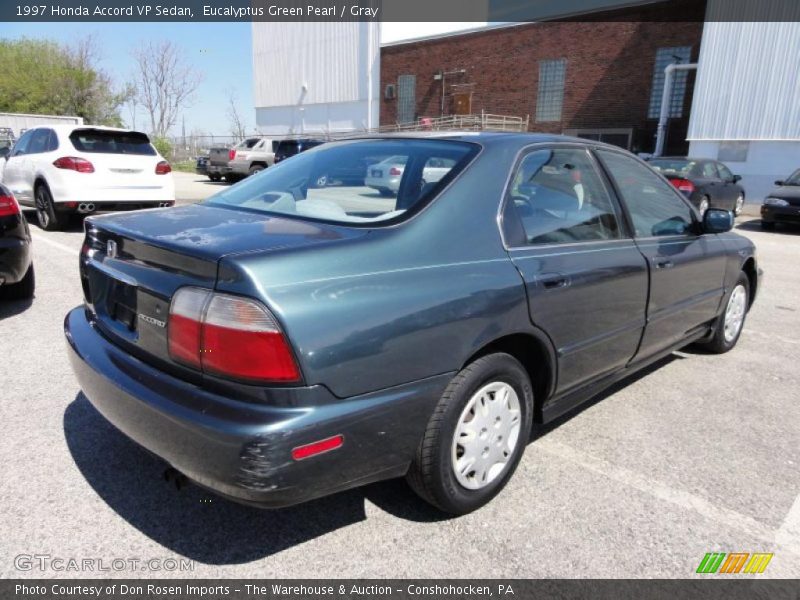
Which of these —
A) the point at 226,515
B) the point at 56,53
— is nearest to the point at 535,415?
the point at 226,515

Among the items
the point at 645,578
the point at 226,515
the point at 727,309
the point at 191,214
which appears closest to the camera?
the point at 645,578

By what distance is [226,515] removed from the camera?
2.47 m

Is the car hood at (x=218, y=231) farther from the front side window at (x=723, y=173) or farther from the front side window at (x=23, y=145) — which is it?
the front side window at (x=723, y=173)

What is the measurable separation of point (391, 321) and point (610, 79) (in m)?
27.2

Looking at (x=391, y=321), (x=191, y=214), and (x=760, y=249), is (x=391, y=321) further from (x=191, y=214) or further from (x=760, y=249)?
(x=760, y=249)

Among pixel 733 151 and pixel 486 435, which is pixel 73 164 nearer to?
pixel 486 435

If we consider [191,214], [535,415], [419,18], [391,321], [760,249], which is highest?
[419,18]

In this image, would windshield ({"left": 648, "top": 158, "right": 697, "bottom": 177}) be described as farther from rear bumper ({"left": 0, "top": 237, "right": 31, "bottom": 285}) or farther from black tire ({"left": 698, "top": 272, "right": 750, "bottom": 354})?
rear bumper ({"left": 0, "top": 237, "right": 31, "bottom": 285})

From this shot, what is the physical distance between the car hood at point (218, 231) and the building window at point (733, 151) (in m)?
21.5

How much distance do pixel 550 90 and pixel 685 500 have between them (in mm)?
27845

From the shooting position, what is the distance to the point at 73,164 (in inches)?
347

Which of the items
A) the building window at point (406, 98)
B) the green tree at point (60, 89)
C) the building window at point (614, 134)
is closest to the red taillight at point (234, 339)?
the building window at point (614, 134)

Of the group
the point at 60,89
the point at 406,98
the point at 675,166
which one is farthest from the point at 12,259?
the point at 60,89

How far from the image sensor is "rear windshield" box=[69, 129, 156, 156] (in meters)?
9.05
